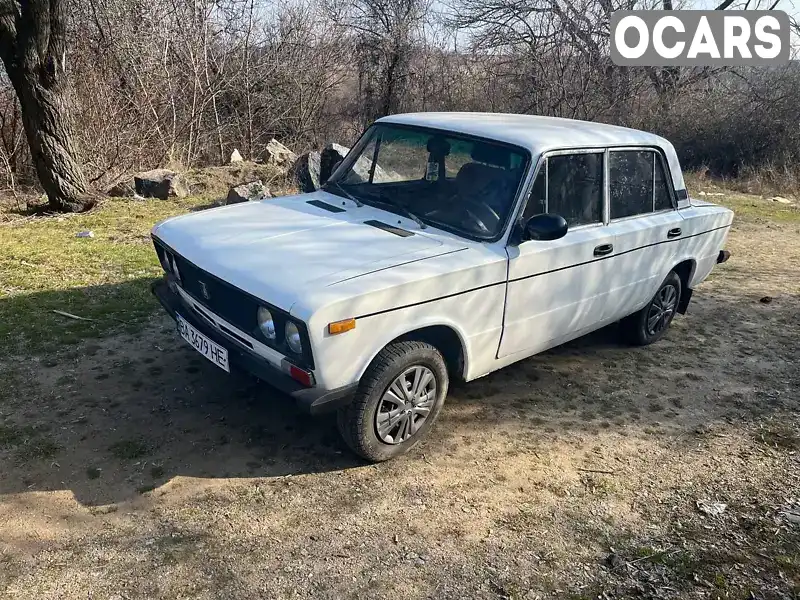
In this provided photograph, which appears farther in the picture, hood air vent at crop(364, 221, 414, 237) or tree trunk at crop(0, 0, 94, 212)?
tree trunk at crop(0, 0, 94, 212)

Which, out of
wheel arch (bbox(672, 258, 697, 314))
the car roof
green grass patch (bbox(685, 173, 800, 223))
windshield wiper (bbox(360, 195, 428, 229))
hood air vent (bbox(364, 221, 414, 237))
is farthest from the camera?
green grass patch (bbox(685, 173, 800, 223))

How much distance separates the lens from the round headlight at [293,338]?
2.97 meters

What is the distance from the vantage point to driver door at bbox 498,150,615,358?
380 centimetres

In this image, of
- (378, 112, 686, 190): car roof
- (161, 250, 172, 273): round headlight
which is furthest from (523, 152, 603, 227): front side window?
(161, 250, 172, 273): round headlight

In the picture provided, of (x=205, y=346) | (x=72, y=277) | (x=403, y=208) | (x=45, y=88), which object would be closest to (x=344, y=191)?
(x=403, y=208)

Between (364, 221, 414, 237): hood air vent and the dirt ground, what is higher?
(364, 221, 414, 237): hood air vent

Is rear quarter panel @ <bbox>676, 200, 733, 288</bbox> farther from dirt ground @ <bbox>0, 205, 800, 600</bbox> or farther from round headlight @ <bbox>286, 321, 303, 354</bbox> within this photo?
round headlight @ <bbox>286, 321, 303, 354</bbox>

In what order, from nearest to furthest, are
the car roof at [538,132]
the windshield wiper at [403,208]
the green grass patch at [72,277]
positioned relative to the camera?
the windshield wiper at [403,208] → the car roof at [538,132] → the green grass patch at [72,277]

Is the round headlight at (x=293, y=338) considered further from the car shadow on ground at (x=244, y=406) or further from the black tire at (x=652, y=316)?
the black tire at (x=652, y=316)

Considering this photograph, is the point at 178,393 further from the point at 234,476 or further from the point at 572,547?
the point at 572,547

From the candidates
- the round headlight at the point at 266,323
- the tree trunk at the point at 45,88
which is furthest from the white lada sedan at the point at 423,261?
the tree trunk at the point at 45,88

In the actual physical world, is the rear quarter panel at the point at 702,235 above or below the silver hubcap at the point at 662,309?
above

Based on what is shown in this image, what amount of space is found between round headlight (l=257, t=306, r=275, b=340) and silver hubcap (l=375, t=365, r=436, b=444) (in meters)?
0.68

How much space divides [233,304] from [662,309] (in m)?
3.75
